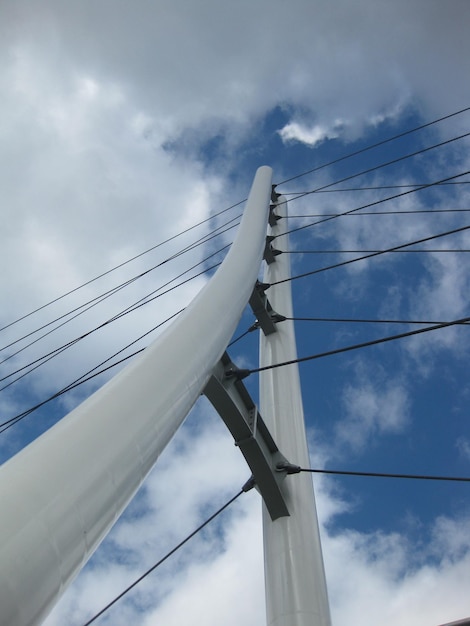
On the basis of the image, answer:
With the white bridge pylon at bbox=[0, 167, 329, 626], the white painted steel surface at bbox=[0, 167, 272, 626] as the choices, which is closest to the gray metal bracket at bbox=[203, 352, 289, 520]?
the white bridge pylon at bbox=[0, 167, 329, 626]

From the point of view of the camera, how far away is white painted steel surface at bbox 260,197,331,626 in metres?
4.25

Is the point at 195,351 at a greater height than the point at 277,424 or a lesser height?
lesser

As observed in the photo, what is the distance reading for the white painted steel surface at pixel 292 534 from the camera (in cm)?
425

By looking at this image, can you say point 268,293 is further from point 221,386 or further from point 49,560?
point 49,560

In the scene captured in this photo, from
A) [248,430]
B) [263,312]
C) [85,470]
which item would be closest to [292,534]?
[248,430]

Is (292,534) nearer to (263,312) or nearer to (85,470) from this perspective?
(263,312)

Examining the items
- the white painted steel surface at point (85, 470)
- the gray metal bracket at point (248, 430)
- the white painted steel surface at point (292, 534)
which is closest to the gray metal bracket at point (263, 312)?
the white painted steel surface at point (292, 534)

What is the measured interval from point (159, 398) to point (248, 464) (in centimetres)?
256

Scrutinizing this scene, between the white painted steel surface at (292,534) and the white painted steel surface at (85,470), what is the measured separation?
220 cm

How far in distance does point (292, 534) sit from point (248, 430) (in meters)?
1.03

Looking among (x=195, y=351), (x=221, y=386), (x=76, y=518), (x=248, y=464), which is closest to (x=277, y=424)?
(x=248, y=464)

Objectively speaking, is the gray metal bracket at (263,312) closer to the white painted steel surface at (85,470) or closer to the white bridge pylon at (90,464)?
the white bridge pylon at (90,464)

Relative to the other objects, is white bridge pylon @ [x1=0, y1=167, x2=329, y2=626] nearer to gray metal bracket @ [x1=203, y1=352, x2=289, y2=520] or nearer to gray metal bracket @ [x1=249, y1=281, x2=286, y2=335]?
gray metal bracket @ [x1=203, y1=352, x2=289, y2=520]

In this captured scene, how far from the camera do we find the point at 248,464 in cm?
486
